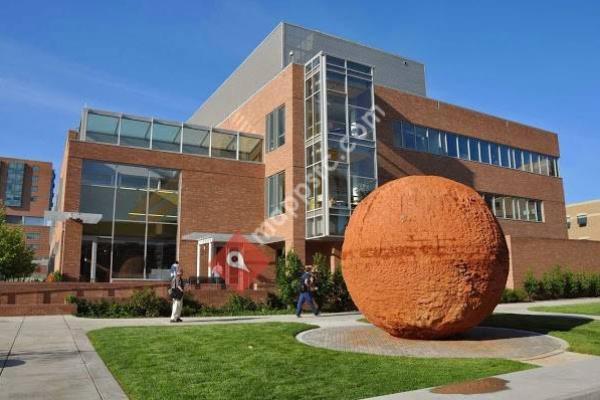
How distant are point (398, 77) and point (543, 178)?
42.5ft

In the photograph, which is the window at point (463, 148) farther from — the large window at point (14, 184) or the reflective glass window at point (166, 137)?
the large window at point (14, 184)

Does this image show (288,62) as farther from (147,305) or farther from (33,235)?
(33,235)

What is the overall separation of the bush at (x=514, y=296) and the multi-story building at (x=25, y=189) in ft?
279

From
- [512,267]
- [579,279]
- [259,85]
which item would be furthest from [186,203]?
[579,279]

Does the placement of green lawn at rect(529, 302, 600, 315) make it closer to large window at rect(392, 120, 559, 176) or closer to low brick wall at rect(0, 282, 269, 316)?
low brick wall at rect(0, 282, 269, 316)

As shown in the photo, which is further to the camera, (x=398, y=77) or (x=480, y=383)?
(x=398, y=77)

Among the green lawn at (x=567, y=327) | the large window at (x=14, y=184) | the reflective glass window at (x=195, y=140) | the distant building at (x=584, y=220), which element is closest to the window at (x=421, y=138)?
the reflective glass window at (x=195, y=140)

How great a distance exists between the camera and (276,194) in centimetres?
2550

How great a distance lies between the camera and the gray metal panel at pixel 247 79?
103 feet

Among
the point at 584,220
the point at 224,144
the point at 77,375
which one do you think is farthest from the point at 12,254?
the point at 584,220

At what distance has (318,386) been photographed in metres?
6.05

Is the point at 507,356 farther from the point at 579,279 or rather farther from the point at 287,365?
the point at 579,279

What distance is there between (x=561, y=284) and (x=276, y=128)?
17.2 m

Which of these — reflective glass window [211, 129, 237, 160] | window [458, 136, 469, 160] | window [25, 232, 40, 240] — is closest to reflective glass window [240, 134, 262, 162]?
reflective glass window [211, 129, 237, 160]
